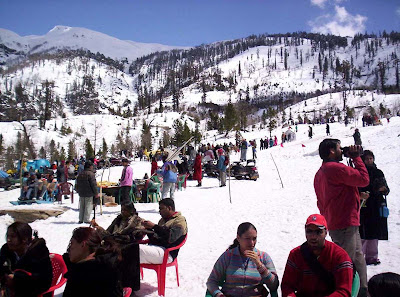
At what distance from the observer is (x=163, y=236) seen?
3818 mm

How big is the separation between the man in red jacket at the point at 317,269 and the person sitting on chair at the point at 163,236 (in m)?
1.66

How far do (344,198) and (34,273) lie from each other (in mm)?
2839

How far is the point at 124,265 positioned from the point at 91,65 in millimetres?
200989

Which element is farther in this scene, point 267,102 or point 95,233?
point 267,102

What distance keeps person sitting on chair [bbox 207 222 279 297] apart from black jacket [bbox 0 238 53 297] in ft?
4.46

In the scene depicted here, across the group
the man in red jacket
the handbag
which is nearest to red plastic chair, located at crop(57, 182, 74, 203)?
the handbag

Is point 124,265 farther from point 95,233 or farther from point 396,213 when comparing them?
point 396,213

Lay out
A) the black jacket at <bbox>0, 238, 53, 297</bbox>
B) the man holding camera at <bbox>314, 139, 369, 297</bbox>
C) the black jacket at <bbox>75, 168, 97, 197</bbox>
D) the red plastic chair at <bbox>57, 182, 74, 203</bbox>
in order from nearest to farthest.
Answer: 1. the black jacket at <bbox>0, 238, 53, 297</bbox>
2. the man holding camera at <bbox>314, 139, 369, 297</bbox>
3. the black jacket at <bbox>75, 168, 97, 197</bbox>
4. the red plastic chair at <bbox>57, 182, 74, 203</bbox>

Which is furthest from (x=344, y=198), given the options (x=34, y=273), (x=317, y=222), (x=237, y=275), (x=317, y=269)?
(x=34, y=273)

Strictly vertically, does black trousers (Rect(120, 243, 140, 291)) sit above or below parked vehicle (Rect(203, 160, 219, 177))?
below

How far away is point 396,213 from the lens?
7062 mm

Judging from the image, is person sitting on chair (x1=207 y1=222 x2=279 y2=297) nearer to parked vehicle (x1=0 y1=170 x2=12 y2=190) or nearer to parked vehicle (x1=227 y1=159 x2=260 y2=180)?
parked vehicle (x1=227 y1=159 x2=260 y2=180)

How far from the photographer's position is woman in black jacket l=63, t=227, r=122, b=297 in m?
2.37

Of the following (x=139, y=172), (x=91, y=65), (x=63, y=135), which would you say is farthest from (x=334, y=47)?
(x=139, y=172)
